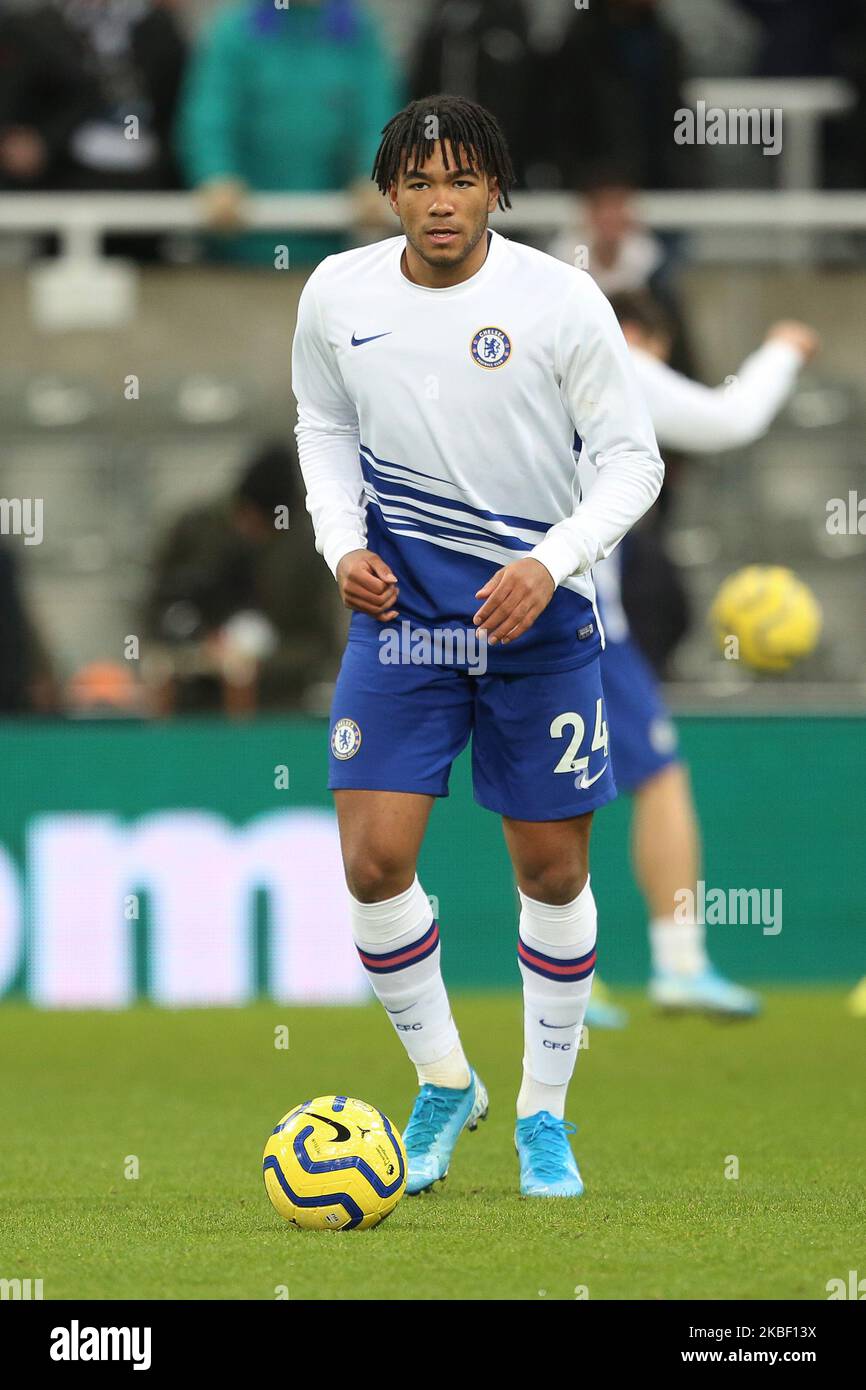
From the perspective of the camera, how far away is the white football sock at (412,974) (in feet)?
16.6

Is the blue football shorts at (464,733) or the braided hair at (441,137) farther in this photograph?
the blue football shorts at (464,733)

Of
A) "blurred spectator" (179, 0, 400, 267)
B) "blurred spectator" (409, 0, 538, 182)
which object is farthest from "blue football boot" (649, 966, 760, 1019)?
"blurred spectator" (409, 0, 538, 182)

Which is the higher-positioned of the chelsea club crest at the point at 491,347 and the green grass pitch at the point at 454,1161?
the chelsea club crest at the point at 491,347

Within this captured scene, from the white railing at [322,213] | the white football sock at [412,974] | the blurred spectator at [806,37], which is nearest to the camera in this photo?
the white football sock at [412,974]

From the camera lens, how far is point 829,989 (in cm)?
953

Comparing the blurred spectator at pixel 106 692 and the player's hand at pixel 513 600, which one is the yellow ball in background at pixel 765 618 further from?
the player's hand at pixel 513 600

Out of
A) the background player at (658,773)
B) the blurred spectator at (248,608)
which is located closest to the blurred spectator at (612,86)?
the blurred spectator at (248,608)

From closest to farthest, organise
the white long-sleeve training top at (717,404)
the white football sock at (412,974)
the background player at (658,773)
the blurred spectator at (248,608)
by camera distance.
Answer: the white football sock at (412,974), the white long-sleeve training top at (717,404), the background player at (658,773), the blurred spectator at (248,608)

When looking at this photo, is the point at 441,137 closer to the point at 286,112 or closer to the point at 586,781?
the point at 586,781

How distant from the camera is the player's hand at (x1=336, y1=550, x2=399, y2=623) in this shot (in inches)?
193

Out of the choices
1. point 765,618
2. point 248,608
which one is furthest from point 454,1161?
point 248,608

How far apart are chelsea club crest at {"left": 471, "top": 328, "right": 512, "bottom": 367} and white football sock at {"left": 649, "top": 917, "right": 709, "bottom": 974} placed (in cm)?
397

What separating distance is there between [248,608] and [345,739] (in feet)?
16.8

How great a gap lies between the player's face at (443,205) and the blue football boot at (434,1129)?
Answer: 1.82 m
